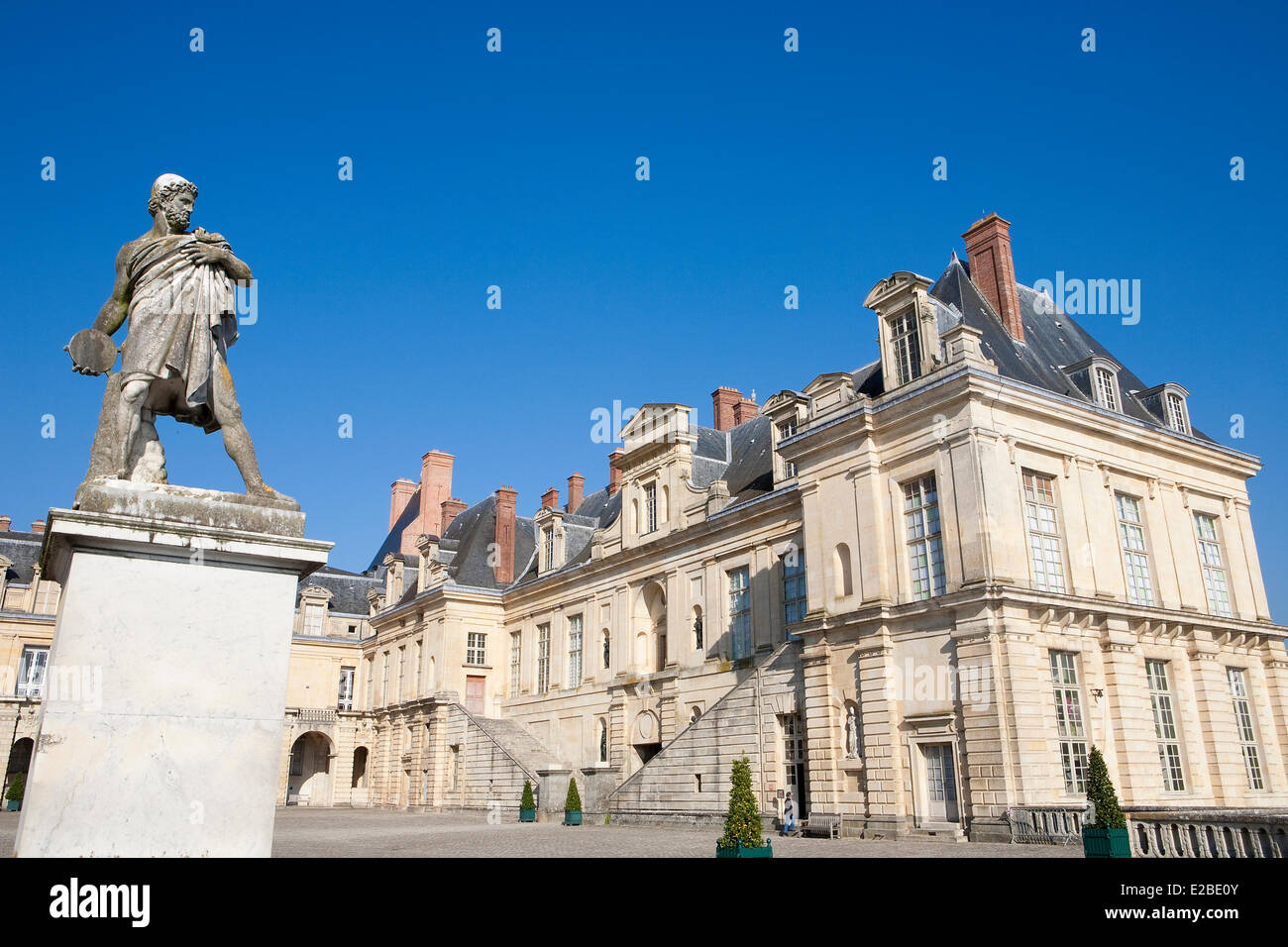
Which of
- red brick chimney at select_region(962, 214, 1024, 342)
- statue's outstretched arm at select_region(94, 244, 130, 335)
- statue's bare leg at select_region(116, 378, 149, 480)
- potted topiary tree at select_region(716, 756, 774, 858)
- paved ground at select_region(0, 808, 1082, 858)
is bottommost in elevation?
paved ground at select_region(0, 808, 1082, 858)

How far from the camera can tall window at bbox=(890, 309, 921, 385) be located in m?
20.9

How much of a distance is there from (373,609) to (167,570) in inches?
1854

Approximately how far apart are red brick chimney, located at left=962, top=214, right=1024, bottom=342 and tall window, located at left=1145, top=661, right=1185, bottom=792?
28.6 feet

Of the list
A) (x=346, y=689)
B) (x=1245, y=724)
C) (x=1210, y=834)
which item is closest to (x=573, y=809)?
(x=1210, y=834)

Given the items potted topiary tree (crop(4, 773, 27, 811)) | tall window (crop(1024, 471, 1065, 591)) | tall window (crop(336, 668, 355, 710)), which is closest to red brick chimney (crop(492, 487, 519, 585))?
tall window (crop(336, 668, 355, 710))

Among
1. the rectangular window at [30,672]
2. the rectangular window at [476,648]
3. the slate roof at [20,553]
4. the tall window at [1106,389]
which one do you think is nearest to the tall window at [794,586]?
the tall window at [1106,389]

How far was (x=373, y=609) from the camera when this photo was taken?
162ft

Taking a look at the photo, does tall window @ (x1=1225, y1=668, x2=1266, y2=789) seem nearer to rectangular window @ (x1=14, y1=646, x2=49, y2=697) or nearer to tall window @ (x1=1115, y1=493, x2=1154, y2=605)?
tall window @ (x1=1115, y1=493, x2=1154, y2=605)

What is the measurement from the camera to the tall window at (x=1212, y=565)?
23.3m

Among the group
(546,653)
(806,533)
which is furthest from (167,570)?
(546,653)

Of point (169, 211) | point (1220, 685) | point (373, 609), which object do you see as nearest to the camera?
point (169, 211)

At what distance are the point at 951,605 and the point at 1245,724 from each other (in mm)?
9864

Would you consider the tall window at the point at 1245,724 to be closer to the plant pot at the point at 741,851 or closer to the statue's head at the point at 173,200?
the plant pot at the point at 741,851

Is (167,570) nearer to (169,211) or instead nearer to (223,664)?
(223,664)
